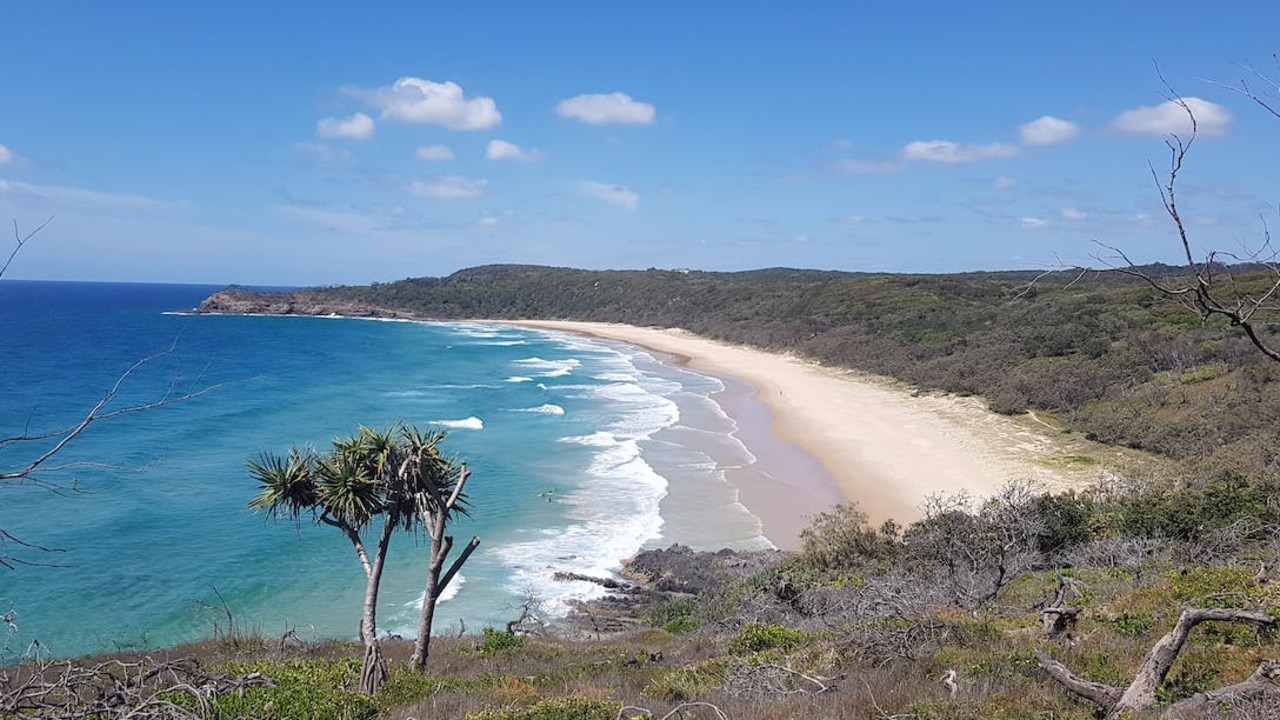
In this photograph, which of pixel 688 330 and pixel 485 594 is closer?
pixel 485 594

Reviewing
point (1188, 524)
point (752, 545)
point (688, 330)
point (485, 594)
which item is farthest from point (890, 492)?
point (688, 330)

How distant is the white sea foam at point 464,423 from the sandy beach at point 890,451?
16.2 meters

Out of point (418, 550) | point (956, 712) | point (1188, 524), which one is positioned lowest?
point (418, 550)

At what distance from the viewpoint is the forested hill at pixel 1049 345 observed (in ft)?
97.8

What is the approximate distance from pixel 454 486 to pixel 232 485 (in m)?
24.0

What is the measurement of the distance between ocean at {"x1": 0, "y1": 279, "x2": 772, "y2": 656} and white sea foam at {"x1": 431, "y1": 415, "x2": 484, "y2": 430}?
29cm

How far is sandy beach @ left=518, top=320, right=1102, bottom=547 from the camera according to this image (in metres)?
28.0

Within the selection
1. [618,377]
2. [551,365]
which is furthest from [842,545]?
[551,365]

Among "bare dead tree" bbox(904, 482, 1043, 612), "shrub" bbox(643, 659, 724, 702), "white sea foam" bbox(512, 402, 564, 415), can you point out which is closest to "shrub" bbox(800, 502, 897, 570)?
"bare dead tree" bbox(904, 482, 1043, 612)

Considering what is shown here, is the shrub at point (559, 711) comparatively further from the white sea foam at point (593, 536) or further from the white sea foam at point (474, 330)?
the white sea foam at point (474, 330)

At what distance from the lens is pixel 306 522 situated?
27641 mm

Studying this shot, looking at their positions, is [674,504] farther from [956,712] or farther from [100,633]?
[956,712]

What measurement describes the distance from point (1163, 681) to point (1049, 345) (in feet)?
156

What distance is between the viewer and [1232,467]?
70.3 feet
